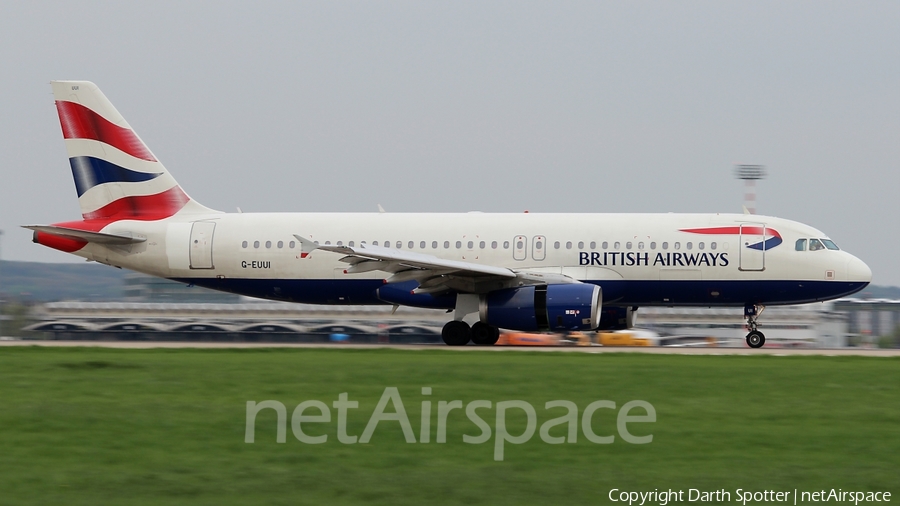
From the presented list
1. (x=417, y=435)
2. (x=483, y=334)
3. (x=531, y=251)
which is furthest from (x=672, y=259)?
(x=417, y=435)

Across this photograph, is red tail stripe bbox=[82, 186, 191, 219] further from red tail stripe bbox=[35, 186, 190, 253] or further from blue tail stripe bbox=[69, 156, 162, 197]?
blue tail stripe bbox=[69, 156, 162, 197]

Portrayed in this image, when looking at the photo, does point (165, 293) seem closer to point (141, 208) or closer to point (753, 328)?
point (141, 208)

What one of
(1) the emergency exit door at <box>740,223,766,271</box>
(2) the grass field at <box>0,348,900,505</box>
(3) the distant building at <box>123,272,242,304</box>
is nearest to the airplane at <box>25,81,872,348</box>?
(1) the emergency exit door at <box>740,223,766,271</box>

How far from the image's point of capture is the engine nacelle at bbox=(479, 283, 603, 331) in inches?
961

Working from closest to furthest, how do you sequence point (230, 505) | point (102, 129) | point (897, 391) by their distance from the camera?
point (230, 505)
point (897, 391)
point (102, 129)

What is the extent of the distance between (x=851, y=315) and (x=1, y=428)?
43.8m

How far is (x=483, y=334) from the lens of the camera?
2656 centimetres

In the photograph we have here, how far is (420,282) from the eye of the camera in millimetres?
26234

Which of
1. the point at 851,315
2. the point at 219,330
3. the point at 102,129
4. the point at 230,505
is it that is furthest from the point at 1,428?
the point at 851,315

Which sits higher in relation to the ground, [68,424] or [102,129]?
[102,129]

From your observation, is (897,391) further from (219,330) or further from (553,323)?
(219,330)

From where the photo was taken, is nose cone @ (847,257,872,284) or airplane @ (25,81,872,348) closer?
airplane @ (25,81,872,348)

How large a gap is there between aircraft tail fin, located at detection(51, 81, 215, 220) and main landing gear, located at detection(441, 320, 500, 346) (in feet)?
25.7

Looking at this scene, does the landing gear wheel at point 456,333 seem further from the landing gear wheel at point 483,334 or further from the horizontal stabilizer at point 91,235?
the horizontal stabilizer at point 91,235
